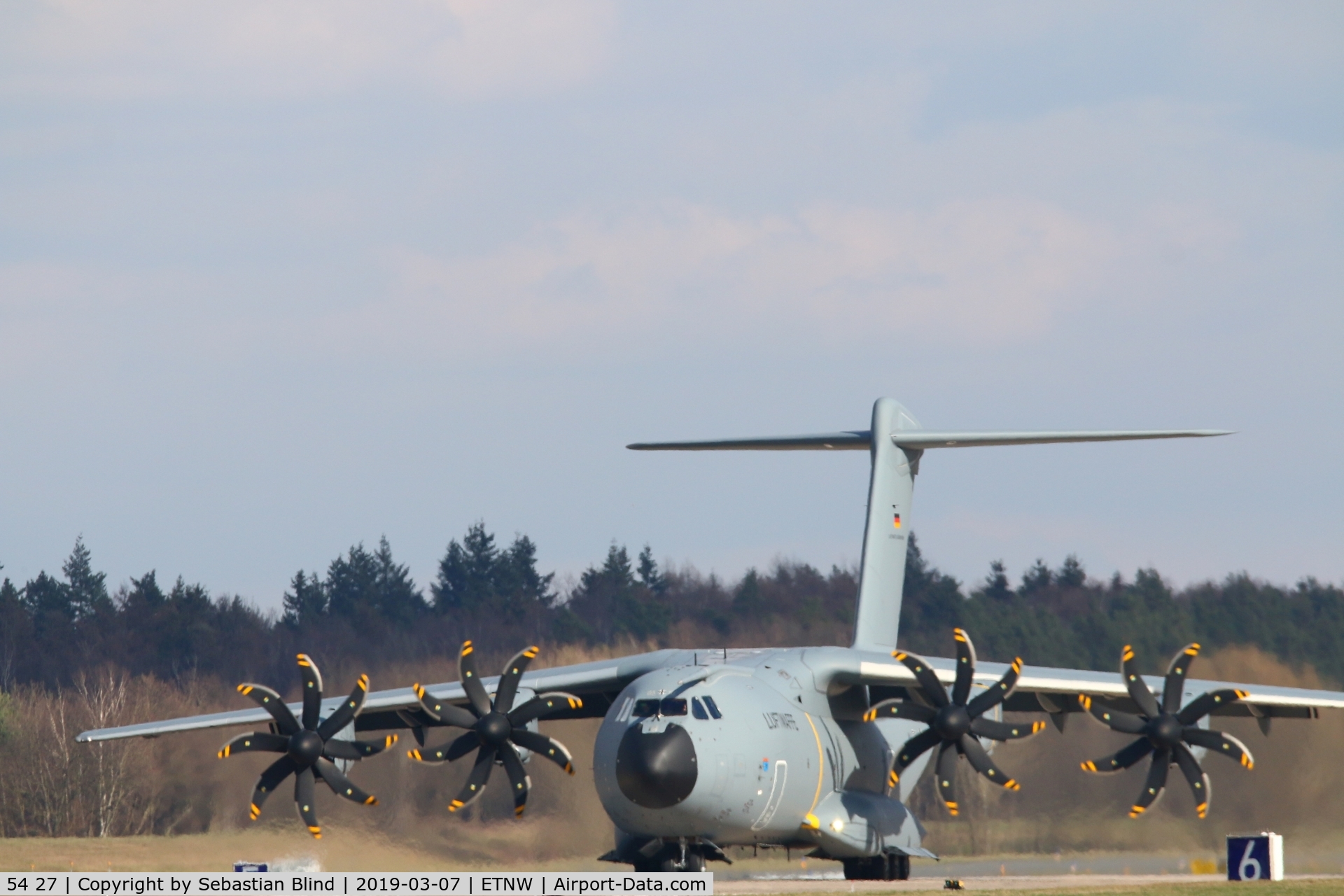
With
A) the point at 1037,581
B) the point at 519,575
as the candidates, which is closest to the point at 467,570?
the point at 519,575

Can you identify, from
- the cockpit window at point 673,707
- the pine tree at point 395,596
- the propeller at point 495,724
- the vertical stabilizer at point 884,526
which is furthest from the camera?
the pine tree at point 395,596

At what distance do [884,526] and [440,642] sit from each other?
22588 millimetres

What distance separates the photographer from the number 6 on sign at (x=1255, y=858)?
25062mm

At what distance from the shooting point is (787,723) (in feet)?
78.2

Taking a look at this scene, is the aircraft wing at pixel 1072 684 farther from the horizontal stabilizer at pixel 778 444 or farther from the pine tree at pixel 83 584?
the pine tree at pixel 83 584

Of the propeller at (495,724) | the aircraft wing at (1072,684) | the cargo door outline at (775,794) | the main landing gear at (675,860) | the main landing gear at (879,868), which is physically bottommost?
the main landing gear at (879,868)

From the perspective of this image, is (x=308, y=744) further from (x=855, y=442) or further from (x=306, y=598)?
(x=306, y=598)

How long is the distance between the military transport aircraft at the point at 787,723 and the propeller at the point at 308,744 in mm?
31

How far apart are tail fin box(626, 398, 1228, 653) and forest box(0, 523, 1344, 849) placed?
5150 millimetres

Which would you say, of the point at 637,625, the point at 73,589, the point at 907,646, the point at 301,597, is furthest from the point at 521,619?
the point at 73,589

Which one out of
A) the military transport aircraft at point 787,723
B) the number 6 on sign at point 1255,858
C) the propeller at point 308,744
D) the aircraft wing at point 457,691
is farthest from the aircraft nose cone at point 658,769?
the number 6 on sign at point 1255,858

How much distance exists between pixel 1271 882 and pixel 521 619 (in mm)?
34502

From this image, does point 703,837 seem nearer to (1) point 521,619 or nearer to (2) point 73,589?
(1) point 521,619

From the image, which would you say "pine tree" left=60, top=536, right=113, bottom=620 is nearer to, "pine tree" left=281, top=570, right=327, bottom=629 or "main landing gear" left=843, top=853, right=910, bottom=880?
"pine tree" left=281, top=570, right=327, bottom=629
